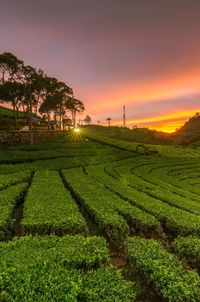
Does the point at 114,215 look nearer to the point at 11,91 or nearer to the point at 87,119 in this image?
the point at 11,91

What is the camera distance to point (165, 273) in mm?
9438

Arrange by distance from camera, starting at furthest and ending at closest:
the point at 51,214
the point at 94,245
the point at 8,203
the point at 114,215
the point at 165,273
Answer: the point at 8,203, the point at 114,215, the point at 51,214, the point at 94,245, the point at 165,273

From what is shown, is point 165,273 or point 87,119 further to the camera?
point 87,119

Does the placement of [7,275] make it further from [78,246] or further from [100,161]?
[100,161]

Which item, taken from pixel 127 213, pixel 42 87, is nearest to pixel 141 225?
pixel 127 213

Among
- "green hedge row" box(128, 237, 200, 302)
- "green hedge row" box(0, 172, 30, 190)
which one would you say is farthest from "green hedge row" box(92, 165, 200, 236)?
"green hedge row" box(0, 172, 30, 190)

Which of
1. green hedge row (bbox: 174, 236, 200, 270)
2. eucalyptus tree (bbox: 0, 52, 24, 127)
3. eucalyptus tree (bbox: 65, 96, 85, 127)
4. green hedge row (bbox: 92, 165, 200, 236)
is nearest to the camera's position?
green hedge row (bbox: 174, 236, 200, 270)

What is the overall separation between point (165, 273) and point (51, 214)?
24.5 feet

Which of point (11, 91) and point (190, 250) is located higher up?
point (11, 91)

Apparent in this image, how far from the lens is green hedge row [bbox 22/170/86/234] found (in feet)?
46.2

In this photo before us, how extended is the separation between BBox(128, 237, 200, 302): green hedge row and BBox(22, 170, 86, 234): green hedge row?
356 centimetres

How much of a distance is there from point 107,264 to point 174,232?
5654 mm

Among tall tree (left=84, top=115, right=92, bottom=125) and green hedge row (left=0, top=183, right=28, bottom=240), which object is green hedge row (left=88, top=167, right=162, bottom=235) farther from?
tall tree (left=84, top=115, right=92, bottom=125)

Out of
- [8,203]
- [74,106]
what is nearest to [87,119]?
[74,106]
